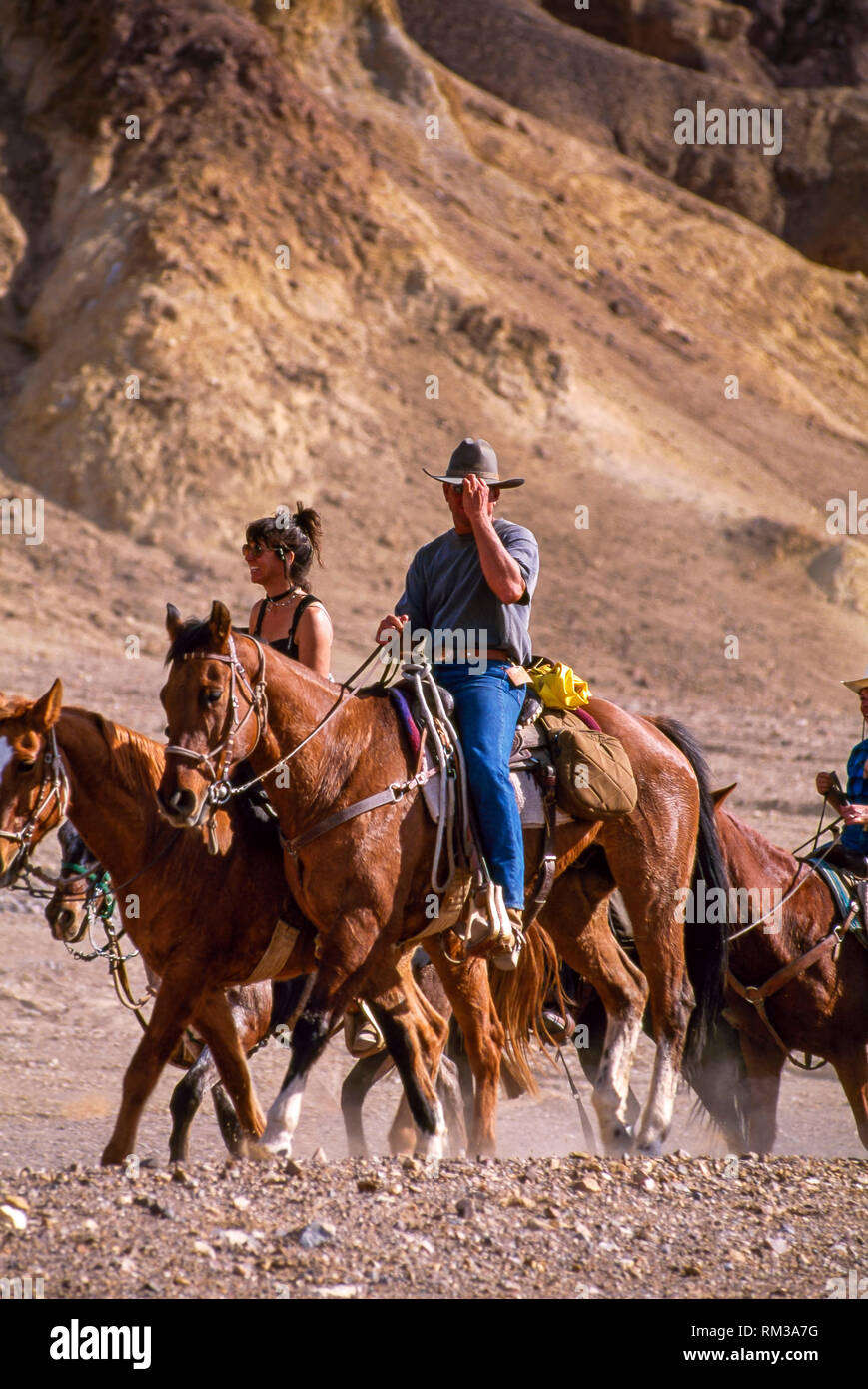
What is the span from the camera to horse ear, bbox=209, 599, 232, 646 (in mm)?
5332

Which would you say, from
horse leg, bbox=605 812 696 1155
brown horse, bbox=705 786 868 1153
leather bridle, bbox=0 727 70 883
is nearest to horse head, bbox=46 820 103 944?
leather bridle, bbox=0 727 70 883

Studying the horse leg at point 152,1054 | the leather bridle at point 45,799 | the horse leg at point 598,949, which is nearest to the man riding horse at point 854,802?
the horse leg at point 598,949

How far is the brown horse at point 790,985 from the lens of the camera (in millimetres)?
7395

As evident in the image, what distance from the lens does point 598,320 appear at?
126 feet

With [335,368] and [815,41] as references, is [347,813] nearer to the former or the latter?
[335,368]

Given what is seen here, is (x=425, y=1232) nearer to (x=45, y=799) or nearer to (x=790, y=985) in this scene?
(x=45, y=799)

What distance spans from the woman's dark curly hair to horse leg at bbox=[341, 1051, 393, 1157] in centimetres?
272

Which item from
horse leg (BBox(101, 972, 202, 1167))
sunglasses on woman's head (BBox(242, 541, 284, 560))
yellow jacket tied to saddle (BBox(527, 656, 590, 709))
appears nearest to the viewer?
horse leg (BBox(101, 972, 202, 1167))

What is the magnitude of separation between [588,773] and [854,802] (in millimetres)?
1970

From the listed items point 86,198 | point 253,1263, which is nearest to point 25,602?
point 86,198

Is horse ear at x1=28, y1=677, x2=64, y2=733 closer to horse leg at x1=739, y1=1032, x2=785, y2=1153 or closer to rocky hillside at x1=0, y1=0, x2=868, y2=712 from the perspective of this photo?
horse leg at x1=739, y1=1032, x2=785, y2=1153

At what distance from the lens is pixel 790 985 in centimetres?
748

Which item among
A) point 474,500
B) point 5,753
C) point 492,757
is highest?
point 474,500

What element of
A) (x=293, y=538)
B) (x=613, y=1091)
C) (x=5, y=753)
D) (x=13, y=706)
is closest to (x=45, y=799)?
(x=5, y=753)
